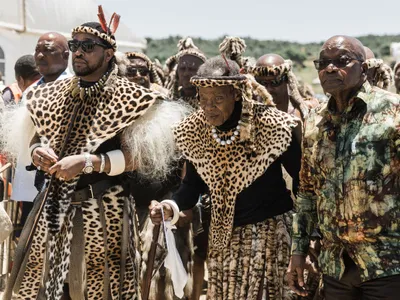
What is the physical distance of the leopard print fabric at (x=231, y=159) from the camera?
494 centimetres

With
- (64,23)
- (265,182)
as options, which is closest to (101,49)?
(265,182)

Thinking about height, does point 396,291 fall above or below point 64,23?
below

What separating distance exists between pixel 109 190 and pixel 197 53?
2.89 metres

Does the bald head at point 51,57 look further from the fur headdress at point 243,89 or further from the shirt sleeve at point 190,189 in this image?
the fur headdress at point 243,89

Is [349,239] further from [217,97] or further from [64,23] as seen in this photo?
[64,23]

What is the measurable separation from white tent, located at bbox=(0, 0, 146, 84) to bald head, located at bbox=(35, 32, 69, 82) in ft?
27.1

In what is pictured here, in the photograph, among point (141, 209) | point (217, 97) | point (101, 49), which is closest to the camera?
point (217, 97)

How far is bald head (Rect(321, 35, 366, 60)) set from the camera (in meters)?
4.06

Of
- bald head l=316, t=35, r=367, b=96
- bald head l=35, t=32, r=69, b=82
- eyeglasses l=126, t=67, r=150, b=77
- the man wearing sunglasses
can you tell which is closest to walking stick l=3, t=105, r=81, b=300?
bald head l=35, t=32, r=69, b=82

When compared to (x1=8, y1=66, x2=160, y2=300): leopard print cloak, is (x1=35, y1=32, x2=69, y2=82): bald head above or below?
above

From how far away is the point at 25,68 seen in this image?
8.35 metres

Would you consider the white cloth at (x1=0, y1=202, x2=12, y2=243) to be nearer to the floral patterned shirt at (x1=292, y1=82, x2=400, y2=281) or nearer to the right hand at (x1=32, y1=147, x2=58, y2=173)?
the right hand at (x1=32, y1=147, x2=58, y2=173)

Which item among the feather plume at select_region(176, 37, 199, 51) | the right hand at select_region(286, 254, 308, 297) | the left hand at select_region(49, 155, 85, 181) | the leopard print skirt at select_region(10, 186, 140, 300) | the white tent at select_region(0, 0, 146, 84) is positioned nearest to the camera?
the right hand at select_region(286, 254, 308, 297)

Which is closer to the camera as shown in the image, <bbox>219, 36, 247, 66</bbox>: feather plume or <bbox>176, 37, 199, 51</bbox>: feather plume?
<bbox>219, 36, 247, 66</bbox>: feather plume
